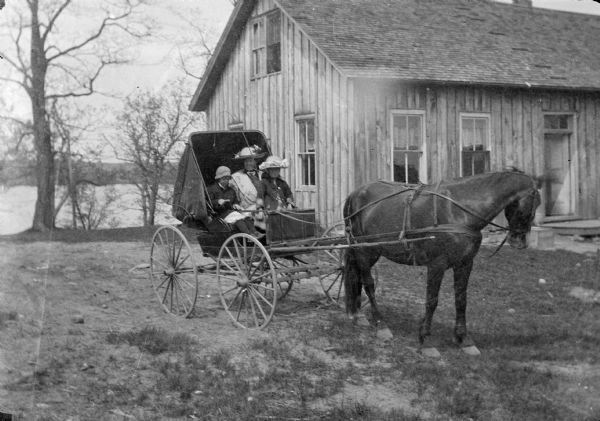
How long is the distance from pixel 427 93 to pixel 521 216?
187 inches

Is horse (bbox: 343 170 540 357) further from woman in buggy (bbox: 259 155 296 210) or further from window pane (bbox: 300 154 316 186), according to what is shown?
window pane (bbox: 300 154 316 186)

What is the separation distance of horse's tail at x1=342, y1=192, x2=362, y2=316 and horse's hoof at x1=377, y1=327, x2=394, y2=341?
0.70 m

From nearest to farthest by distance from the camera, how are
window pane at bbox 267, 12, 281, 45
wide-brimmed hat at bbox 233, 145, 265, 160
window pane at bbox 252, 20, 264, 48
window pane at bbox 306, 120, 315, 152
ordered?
wide-brimmed hat at bbox 233, 145, 265, 160, window pane at bbox 306, 120, 315, 152, window pane at bbox 267, 12, 281, 45, window pane at bbox 252, 20, 264, 48

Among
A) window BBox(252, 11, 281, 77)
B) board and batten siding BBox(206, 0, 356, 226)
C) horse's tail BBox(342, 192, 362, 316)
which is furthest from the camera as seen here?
window BBox(252, 11, 281, 77)

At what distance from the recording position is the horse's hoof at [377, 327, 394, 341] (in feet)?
20.5

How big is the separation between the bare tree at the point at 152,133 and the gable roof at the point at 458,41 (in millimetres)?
7806

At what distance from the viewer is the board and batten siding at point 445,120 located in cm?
838

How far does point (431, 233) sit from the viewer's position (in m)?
6.05

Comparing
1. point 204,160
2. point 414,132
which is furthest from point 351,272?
point 414,132

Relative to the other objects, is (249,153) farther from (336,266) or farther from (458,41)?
(458,41)

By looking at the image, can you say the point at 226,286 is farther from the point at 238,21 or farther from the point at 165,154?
the point at 165,154

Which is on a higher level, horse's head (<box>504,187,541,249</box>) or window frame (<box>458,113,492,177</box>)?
window frame (<box>458,113,492,177</box>)

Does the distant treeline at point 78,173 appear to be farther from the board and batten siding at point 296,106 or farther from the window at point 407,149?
the window at point 407,149

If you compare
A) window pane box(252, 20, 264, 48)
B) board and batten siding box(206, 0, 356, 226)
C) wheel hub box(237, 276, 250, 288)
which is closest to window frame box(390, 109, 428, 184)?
board and batten siding box(206, 0, 356, 226)
